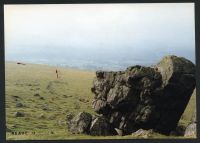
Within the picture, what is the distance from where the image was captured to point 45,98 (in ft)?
39.2

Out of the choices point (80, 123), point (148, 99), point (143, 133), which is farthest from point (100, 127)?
point (148, 99)

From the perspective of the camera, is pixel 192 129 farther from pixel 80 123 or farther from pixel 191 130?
pixel 80 123

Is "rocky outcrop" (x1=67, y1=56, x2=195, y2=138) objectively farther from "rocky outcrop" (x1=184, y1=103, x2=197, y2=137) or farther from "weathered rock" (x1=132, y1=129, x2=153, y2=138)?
"rocky outcrop" (x1=184, y1=103, x2=197, y2=137)

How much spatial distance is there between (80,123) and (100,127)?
0.41 meters

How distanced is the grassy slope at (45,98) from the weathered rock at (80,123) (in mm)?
99

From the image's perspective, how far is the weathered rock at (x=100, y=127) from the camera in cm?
1182

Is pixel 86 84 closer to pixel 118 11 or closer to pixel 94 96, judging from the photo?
pixel 94 96

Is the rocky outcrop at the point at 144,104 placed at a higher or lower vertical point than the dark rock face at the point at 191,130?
higher

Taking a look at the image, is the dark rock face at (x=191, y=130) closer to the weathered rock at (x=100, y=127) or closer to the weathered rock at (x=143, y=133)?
the weathered rock at (x=143, y=133)

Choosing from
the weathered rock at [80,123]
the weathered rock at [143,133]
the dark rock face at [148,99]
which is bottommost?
the weathered rock at [143,133]

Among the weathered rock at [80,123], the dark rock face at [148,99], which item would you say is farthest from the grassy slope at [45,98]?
the dark rock face at [148,99]

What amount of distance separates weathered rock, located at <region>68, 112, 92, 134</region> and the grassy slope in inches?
3.9

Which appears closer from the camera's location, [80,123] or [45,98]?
[80,123]

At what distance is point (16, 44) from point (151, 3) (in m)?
2.83
